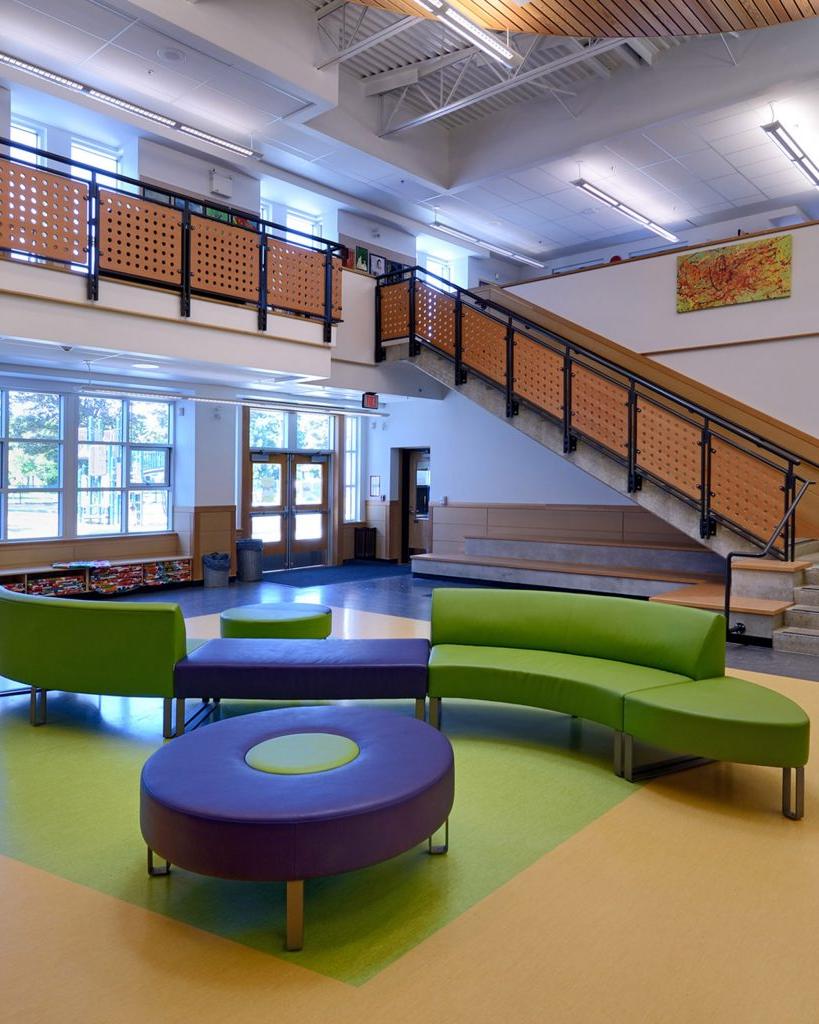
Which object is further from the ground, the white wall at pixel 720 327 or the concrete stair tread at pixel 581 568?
the white wall at pixel 720 327

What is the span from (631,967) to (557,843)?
0.84 m

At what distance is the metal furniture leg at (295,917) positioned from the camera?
2461mm

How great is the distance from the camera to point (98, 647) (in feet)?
15.0

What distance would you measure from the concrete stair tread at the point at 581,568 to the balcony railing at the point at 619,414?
46.0 inches

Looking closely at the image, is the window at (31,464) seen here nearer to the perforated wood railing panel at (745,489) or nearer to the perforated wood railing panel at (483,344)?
the perforated wood railing panel at (483,344)

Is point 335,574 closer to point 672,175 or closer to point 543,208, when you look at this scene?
point 543,208

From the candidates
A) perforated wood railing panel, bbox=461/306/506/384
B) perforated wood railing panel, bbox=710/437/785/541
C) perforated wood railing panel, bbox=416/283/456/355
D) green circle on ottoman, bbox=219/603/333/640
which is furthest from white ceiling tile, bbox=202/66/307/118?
green circle on ottoman, bbox=219/603/333/640

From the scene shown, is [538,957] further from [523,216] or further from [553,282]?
[523,216]

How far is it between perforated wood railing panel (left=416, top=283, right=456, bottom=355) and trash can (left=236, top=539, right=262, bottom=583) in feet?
14.1

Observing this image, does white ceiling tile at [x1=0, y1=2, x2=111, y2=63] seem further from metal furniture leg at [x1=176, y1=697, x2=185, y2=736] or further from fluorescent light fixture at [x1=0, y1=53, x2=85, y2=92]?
metal furniture leg at [x1=176, y1=697, x2=185, y2=736]

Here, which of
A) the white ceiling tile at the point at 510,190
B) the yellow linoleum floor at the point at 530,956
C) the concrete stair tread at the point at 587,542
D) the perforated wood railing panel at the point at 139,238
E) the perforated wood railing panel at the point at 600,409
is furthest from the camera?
the white ceiling tile at the point at 510,190

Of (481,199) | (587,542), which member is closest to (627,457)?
(587,542)

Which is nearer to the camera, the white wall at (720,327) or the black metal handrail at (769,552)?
the black metal handrail at (769,552)

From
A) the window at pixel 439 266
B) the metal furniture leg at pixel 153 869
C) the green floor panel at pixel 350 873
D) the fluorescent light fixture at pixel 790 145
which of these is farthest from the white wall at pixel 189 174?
the metal furniture leg at pixel 153 869
